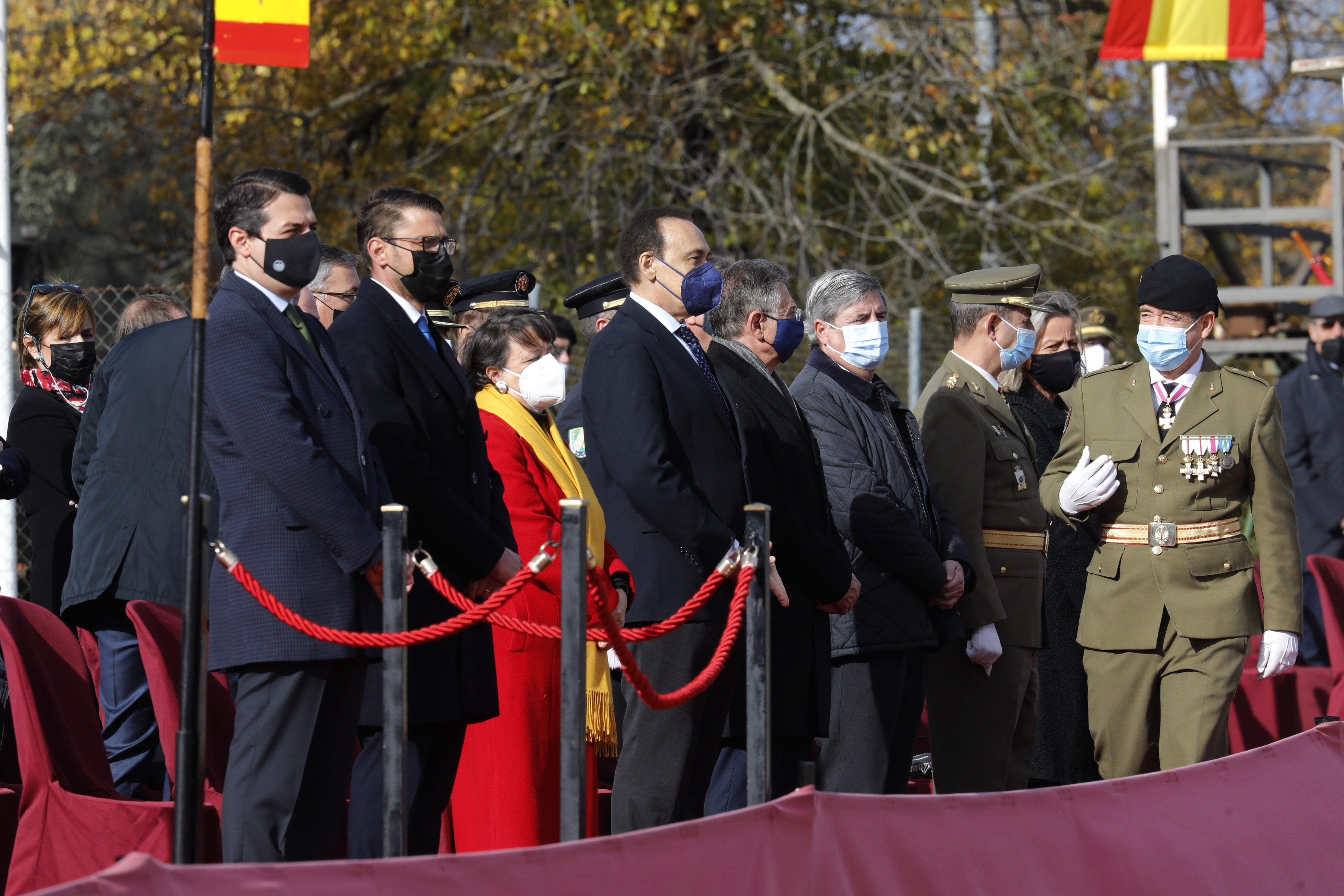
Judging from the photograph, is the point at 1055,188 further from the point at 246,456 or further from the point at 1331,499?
the point at 246,456

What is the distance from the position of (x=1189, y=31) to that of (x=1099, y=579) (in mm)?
8647

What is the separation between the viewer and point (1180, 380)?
5.23 m

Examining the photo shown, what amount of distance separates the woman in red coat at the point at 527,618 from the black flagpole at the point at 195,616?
1.48 m

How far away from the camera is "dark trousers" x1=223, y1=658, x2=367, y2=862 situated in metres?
3.43

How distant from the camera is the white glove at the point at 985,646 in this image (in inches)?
198

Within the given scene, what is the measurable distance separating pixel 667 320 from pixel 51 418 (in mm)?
2639

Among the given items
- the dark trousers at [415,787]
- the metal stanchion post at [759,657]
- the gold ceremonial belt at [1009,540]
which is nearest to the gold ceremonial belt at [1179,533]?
the gold ceremonial belt at [1009,540]

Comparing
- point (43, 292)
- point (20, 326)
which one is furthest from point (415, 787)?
point (20, 326)

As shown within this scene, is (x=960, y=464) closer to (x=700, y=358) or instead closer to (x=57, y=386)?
(x=700, y=358)

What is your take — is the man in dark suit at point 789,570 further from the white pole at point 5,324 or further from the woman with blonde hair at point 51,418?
the white pole at point 5,324

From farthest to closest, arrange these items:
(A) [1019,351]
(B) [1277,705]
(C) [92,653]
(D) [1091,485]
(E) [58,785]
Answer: (B) [1277,705]
(A) [1019,351]
(C) [92,653]
(D) [1091,485]
(E) [58,785]

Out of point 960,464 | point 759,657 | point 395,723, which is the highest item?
point 960,464

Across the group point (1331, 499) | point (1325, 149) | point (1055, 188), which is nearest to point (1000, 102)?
point (1055, 188)

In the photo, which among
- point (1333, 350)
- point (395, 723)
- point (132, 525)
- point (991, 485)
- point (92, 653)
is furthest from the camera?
point (1333, 350)
